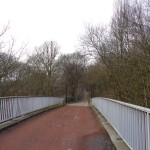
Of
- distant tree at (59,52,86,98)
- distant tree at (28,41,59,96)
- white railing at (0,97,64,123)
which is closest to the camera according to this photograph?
white railing at (0,97,64,123)

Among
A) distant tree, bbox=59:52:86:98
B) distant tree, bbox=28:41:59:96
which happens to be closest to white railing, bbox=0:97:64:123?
distant tree, bbox=28:41:59:96

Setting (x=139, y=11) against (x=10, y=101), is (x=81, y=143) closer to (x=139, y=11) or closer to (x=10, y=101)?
(x=10, y=101)

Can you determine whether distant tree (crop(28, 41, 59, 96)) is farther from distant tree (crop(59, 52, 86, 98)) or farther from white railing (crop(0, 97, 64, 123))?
white railing (crop(0, 97, 64, 123))

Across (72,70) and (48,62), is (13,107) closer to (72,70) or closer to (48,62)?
(48,62)

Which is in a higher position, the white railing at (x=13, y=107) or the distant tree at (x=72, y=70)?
the distant tree at (x=72, y=70)

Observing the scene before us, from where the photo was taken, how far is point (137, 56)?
26.5 ft

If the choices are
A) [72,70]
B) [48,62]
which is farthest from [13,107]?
[72,70]

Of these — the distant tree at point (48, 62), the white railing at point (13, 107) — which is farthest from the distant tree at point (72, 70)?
the white railing at point (13, 107)

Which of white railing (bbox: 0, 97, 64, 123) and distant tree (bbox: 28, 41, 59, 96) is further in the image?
distant tree (bbox: 28, 41, 59, 96)

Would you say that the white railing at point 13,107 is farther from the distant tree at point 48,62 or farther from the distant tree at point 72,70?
the distant tree at point 72,70

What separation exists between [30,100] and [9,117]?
3.88 metres

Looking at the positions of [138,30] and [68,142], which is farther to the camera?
[138,30]

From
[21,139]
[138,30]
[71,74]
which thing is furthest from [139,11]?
[71,74]

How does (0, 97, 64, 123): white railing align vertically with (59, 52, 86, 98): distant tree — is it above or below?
below
